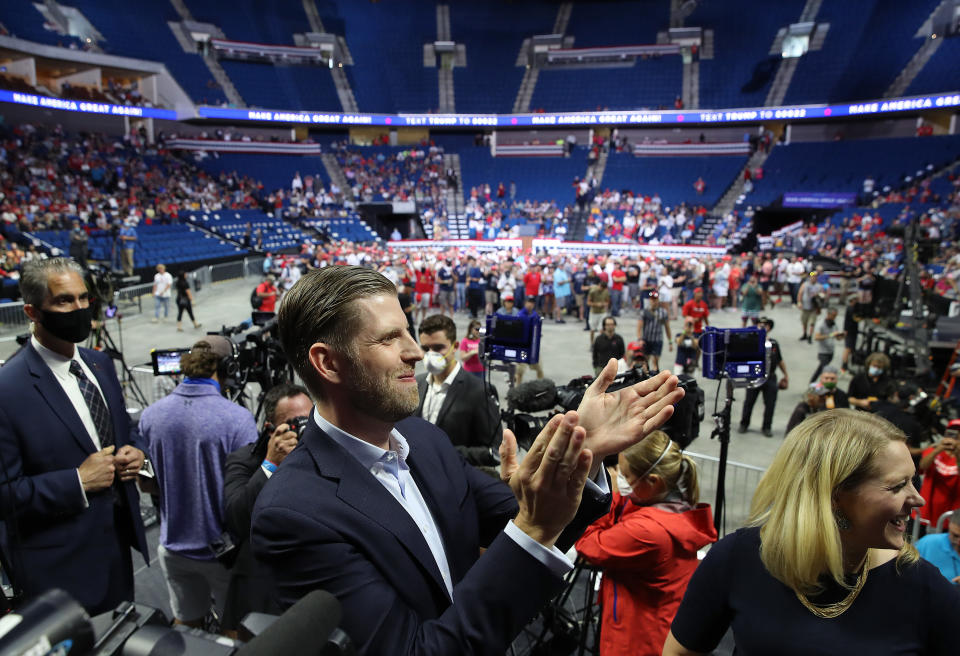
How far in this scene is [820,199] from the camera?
86.1 feet

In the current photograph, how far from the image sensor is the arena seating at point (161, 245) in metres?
17.5

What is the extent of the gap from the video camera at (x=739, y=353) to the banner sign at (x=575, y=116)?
97.3 feet

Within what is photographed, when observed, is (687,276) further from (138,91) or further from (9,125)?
→ (138,91)

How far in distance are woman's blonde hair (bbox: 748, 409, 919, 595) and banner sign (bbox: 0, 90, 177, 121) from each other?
32688 millimetres

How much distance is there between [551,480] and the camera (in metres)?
1.01

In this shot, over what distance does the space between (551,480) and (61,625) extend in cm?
70

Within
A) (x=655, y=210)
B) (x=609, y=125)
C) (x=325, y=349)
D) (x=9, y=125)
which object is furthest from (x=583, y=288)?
(x=9, y=125)

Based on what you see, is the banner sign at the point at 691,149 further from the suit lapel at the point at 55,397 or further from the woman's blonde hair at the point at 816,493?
the suit lapel at the point at 55,397

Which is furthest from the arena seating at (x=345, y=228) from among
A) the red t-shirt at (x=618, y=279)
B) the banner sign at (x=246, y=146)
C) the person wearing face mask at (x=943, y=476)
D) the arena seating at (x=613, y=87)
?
the person wearing face mask at (x=943, y=476)

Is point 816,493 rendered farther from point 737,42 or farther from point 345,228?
point 737,42

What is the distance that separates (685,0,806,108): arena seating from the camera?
1298 inches

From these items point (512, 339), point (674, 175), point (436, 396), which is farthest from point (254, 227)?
point (436, 396)

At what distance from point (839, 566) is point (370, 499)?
49.7 inches

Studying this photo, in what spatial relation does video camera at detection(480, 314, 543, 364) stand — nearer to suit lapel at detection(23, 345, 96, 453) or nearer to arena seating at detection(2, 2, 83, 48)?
suit lapel at detection(23, 345, 96, 453)
